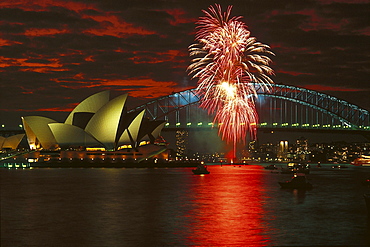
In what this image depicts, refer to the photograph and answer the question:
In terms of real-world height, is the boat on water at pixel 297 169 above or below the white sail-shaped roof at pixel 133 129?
below

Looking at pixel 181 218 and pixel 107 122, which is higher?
pixel 107 122

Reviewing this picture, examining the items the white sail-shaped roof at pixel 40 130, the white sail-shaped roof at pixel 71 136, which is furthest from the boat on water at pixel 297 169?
the white sail-shaped roof at pixel 40 130

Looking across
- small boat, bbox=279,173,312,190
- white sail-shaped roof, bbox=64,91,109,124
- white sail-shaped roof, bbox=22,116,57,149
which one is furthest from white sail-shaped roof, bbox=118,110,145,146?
small boat, bbox=279,173,312,190

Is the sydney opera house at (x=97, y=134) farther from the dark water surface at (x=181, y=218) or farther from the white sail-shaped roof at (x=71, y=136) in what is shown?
the dark water surface at (x=181, y=218)

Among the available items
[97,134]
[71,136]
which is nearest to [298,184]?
[97,134]

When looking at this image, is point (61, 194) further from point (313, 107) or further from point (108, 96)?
point (313, 107)

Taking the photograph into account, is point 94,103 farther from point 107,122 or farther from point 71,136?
point 71,136

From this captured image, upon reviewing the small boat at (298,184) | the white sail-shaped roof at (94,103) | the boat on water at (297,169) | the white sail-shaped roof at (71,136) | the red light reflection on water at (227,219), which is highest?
the white sail-shaped roof at (94,103)
